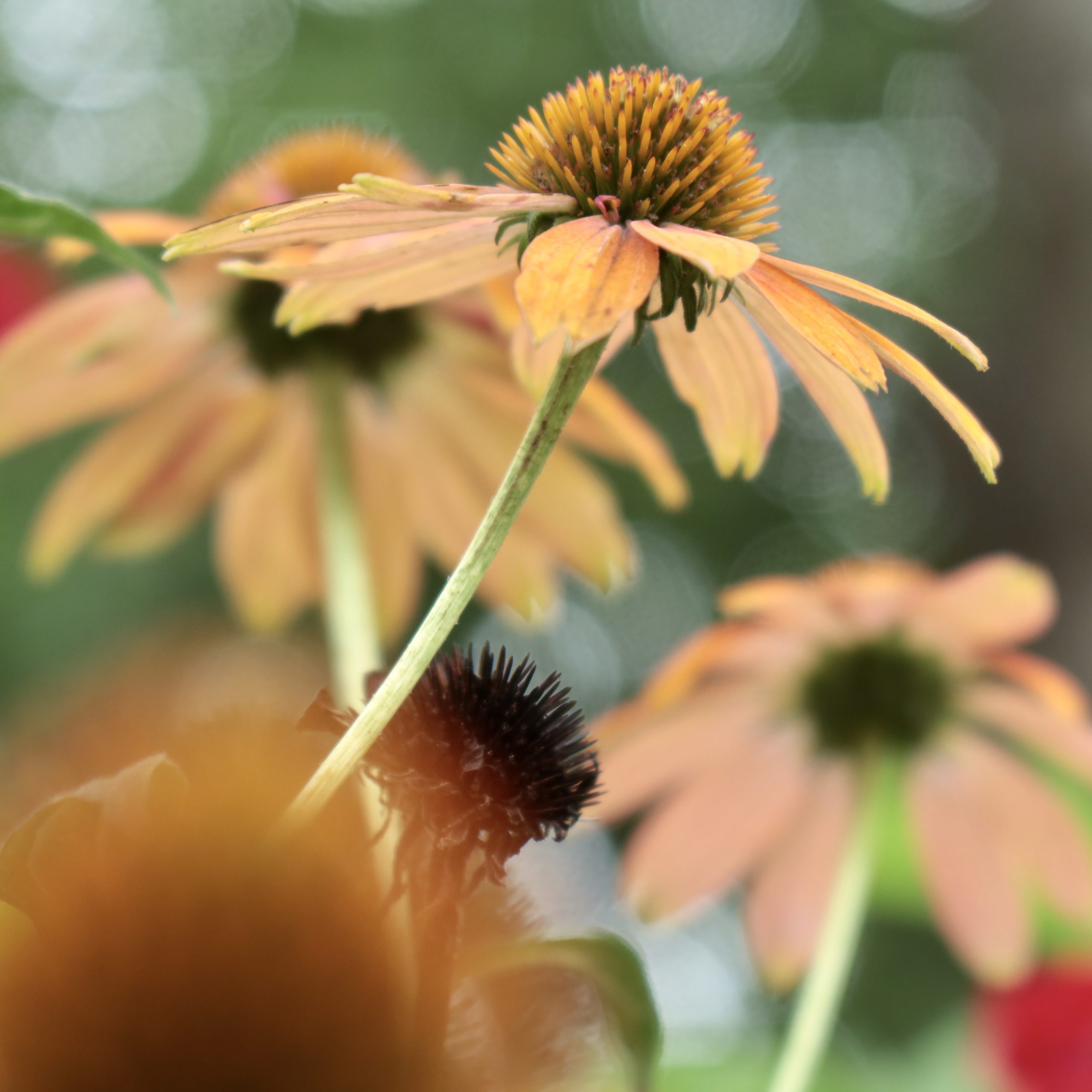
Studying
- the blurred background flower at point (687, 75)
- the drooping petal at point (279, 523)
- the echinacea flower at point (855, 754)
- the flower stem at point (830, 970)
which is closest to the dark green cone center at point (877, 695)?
the echinacea flower at point (855, 754)

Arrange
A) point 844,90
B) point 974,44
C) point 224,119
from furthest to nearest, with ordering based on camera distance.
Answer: point 844,90
point 224,119
point 974,44

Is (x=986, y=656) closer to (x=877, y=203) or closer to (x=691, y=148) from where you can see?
(x=691, y=148)

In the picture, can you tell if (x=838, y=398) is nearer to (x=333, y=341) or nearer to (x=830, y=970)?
(x=830, y=970)

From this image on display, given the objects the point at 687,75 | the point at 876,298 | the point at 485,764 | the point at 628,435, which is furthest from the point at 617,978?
the point at 687,75

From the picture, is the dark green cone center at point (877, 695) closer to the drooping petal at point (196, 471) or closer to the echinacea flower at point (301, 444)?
the echinacea flower at point (301, 444)

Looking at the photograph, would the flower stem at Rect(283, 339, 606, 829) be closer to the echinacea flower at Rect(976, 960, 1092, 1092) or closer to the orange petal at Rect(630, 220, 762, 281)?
the orange petal at Rect(630, 220, 762, 281)

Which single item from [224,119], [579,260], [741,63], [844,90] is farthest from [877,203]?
[579,260]

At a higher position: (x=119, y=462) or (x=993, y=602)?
(x=993, y=602)
